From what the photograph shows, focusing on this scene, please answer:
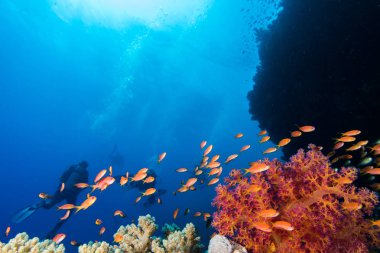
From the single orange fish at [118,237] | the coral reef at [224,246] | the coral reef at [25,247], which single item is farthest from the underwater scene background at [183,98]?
the coral reef at [25,247]

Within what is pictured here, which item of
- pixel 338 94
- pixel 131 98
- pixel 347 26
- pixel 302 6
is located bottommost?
pixel 338 94

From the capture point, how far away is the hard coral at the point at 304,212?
3.51 m

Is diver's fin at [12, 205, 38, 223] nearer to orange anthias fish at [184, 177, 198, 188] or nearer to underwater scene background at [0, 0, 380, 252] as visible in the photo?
underwater scene background at [0, 0, 380, 252]

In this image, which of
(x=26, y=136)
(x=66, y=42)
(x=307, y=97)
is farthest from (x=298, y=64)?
(x=26, y=136)

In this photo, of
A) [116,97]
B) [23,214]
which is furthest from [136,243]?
[116,97]

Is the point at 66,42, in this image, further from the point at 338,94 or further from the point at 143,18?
the point at 338,94

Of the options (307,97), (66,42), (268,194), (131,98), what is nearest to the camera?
(268,194)

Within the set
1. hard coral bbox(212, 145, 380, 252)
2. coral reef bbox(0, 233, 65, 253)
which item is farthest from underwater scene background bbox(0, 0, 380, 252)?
coral reef bbox(0, 233, 65, 253)

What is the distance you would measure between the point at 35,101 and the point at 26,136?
59.5 feet

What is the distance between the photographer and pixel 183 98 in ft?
225

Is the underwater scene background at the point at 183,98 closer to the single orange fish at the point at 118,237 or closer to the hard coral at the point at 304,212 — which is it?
the hard coral at the point at 304,212

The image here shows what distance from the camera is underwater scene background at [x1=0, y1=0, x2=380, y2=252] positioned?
8469mm

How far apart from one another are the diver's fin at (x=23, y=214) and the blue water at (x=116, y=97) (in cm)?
1845

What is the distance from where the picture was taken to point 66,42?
54.1 metres
